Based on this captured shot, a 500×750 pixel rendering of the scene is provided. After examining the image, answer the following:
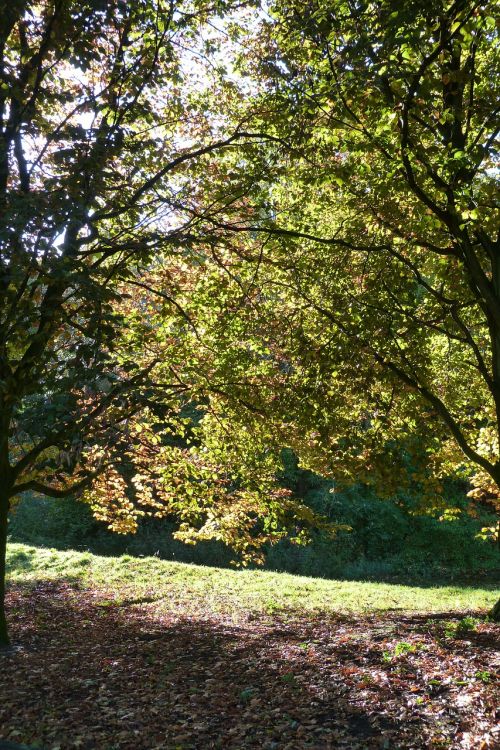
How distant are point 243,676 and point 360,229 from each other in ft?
18.9

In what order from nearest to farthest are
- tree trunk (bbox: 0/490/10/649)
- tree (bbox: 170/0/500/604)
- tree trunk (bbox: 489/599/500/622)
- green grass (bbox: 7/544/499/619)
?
tree (bbox: 170/0/500/604) → tree trunk (bbox: 0/490/10/649) → tree trunk (bbox: 489/599/500/622) → green grass (bbox: 7/544/499/619)

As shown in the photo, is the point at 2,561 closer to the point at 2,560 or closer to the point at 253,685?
the point at 2,560

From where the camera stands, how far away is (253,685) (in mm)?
6051

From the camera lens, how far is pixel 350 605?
38.1 ft

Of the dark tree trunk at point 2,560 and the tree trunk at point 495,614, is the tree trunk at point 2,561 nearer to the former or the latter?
the dark tree trunk at point 2,560

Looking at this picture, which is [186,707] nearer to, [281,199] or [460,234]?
[460,234]

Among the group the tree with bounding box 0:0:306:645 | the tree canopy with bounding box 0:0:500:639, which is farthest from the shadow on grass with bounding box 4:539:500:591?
the tree with bounding box 0:0:306:645

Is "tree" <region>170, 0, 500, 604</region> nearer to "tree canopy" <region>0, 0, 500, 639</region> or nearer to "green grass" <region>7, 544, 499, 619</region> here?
"tree canopy" <region>0, 0, 500, 639</region>

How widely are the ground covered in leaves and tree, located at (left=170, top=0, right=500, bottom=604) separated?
2195mm

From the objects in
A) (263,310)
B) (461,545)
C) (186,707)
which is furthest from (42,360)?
(461,545)

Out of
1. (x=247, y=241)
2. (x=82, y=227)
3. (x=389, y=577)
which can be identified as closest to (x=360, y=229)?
(x=247, y=241)

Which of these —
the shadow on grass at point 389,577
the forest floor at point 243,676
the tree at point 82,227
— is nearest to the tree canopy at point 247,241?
the tree at point 82,227

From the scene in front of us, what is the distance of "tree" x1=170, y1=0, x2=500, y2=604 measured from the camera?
6.35 metres

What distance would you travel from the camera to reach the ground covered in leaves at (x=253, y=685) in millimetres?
4852
